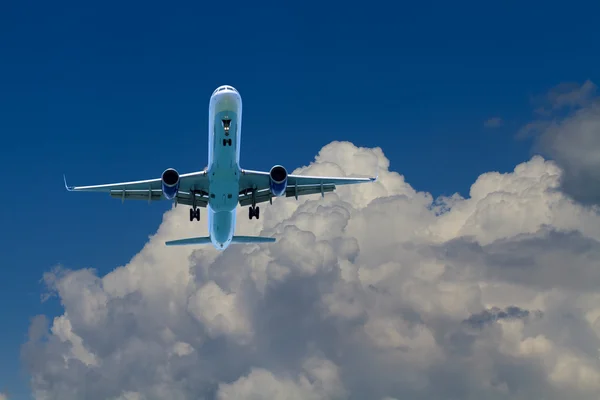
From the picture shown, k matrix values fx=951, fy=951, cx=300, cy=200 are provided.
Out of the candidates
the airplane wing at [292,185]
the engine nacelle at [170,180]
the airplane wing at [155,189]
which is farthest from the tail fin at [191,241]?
the engine nacelle at [170,180]

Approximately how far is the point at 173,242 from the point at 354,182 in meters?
16.8

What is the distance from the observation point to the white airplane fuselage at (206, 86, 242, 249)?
67.8m

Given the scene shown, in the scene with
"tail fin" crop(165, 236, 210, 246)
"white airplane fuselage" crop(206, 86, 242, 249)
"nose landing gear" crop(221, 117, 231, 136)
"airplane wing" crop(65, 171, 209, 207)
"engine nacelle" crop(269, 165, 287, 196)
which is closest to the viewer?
"nose landing gear" crop(221, 117, 231, 136)

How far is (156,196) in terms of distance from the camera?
3223 inches

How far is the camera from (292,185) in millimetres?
81125

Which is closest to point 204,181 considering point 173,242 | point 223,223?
point 223,223

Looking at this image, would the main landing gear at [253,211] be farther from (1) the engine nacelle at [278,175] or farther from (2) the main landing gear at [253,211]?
(1) the engine nacelle at [278,175]

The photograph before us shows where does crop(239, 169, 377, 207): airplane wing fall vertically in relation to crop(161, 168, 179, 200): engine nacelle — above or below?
above

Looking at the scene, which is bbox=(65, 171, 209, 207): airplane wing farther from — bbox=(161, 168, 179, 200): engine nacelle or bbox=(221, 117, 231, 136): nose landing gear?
bbox=(221, 117, 231, 136): nose landing gear

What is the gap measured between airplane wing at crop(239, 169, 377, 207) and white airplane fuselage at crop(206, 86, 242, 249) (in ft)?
8.39

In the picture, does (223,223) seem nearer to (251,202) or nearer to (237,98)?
(251,202)

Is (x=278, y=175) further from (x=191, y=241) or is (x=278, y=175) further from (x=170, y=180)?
(x=191, y=241)

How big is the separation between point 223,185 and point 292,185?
10.1 meters

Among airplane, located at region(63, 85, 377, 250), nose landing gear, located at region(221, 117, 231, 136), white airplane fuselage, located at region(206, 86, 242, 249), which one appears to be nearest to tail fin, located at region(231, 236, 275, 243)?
airplane, located at region(63, 85, 377, 250)
